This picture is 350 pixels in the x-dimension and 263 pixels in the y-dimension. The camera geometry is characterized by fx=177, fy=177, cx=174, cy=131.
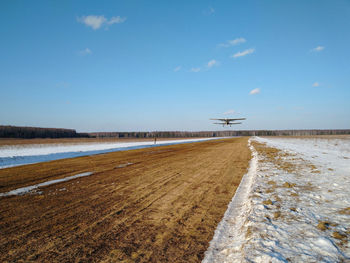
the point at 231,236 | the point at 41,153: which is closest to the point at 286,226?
the point at 231,236

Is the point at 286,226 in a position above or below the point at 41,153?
above

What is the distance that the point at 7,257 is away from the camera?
2.76 m

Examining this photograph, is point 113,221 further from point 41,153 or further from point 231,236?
point 41,153

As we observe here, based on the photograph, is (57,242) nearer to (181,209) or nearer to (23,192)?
(181,209)

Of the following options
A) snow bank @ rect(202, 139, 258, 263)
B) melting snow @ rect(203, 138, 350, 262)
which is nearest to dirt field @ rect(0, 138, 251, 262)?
snow bank @ rect(202, 139, 258, 263)


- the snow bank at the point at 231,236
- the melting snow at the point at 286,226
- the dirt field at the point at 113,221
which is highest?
the melting snow at the point at 286,226

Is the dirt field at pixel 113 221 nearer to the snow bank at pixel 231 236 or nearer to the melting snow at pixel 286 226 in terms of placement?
the snow bank at pixel 231 236

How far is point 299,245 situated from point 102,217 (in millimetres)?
3869

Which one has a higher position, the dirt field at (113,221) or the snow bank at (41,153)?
the dirt field at (113,221)

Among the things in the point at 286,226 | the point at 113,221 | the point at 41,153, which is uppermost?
the point at 286,226

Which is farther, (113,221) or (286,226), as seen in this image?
(113,221)

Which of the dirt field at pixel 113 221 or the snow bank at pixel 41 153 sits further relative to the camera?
the snow bank at pixel 41 153

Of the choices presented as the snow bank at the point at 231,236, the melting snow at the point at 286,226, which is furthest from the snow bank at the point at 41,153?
the melting snow at the point at 286,226

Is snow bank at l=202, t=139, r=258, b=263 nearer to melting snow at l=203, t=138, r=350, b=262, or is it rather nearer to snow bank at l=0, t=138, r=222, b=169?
Answer: melting snow at l=203, t=138, r=350, b=262
